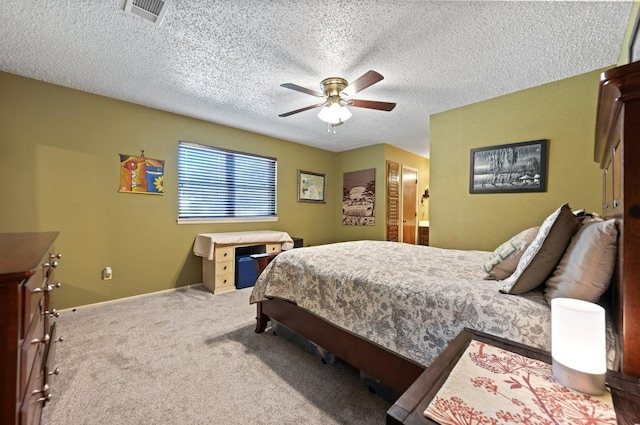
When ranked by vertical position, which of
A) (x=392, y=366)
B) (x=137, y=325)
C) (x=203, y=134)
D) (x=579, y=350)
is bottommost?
(x=137, y=325)

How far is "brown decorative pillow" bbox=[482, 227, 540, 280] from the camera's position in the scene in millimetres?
1419

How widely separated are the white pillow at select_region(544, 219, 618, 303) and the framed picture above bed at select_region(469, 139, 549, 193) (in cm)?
210

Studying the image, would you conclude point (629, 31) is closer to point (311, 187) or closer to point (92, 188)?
point (311, 187)

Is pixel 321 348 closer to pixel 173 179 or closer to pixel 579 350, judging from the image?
pixel 579 350

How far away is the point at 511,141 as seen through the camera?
2930 mm

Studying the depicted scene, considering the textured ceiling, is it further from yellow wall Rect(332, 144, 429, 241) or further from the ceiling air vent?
yellow wall Rect(332, 144, 429, 241)

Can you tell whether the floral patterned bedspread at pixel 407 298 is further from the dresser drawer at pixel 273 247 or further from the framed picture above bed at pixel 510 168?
the dresser drawer at pixel 273 247

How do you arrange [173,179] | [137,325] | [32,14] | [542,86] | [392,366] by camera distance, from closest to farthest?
[392,366], [32,14], [137,325], [542,86], [173,179]

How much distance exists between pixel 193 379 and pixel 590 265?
86.6 inches

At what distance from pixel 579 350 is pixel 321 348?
4.86ft

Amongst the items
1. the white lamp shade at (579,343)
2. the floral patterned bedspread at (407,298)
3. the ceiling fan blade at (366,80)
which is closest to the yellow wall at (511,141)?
the floral patterned bedspread at (407,298)

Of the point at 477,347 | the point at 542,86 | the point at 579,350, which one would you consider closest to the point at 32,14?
the point at 477,347

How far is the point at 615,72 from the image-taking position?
0.75m

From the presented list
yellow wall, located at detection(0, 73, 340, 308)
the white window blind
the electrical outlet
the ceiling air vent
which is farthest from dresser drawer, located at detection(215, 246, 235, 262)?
the ceiling air vent
